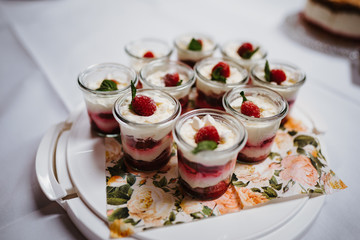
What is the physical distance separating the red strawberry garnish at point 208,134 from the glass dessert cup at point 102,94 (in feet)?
1.74

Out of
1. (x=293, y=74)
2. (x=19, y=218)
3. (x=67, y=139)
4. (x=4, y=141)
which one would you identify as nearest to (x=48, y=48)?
(x=4, y=141)

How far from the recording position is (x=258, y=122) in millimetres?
1376

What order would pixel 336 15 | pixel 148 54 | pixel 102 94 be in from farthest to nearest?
1. pixel 336 15
2. pixel 148 54
3. pixel 102 94

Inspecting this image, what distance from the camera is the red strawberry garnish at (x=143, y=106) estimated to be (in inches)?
53.1

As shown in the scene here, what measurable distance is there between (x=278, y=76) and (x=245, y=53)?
32 centimetres

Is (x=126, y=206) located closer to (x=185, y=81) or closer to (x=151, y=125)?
(x=151, y=125)

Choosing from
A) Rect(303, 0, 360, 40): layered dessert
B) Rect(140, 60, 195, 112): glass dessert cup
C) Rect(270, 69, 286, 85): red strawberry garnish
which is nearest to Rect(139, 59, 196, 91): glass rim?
Rect(140, 60, 195, 112): glass dessert cup

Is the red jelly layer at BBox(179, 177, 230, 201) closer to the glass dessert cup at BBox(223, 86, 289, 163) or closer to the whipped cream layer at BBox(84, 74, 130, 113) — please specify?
the glass dessert cup at BBox(223, 86, 289, 163)

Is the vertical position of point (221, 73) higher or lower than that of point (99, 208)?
higher

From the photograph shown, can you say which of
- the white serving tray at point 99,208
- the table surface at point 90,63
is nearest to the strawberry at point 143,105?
the white serving tray at point 99,208

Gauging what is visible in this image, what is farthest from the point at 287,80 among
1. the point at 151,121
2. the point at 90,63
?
the point at 90,63

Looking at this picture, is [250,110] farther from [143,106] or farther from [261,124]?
[143,106]

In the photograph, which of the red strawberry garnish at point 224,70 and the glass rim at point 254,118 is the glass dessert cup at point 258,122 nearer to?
the glass rim at point 254,118

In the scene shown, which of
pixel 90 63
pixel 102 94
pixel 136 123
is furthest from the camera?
pixel 90 63
